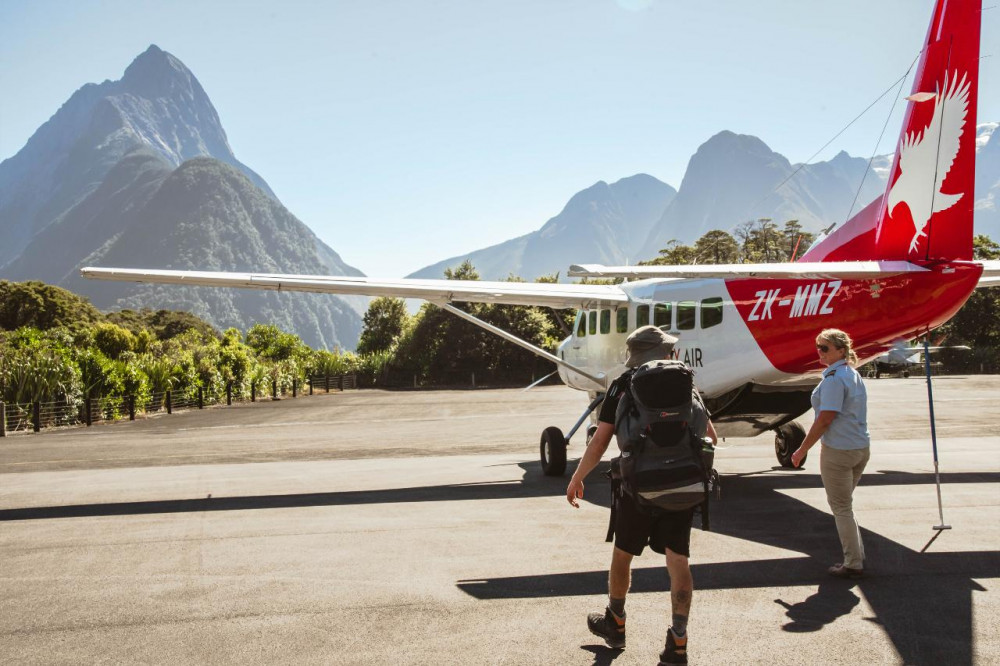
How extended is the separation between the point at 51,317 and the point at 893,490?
72.4m

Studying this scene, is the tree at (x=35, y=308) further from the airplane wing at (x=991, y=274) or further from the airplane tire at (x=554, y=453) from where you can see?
the airplane wing at (x=991, y=274)

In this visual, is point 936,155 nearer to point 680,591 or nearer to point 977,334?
point 680,591

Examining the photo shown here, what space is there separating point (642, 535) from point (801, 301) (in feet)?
20.4

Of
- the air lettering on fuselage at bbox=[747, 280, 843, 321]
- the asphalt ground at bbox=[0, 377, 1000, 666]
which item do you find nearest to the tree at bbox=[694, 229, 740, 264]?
the asphalt ground at bbox=[0, 377, 1000, 666]

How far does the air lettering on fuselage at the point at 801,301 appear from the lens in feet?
29.3

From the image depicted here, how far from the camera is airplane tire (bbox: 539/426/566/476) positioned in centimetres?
1126

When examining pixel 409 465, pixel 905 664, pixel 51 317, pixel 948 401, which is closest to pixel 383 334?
pixel 51 317

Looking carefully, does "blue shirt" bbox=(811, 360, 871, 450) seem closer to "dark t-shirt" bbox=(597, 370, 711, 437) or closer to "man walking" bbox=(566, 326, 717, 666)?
"man walking" bbox=(566, 326, 717, 666)

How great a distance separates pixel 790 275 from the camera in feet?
23.0

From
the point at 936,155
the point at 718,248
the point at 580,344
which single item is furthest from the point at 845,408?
the point at 718,248

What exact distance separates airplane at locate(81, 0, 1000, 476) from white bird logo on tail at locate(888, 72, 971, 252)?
0.04 feet

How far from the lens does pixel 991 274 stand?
9.41m

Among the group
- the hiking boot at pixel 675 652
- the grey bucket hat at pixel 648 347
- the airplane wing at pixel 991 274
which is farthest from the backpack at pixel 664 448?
the airplane wing at pixel 991 274

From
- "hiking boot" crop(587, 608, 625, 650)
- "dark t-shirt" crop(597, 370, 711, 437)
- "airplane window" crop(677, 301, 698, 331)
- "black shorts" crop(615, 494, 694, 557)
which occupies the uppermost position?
"airplane window" crop(677, 301, 698, 331)
